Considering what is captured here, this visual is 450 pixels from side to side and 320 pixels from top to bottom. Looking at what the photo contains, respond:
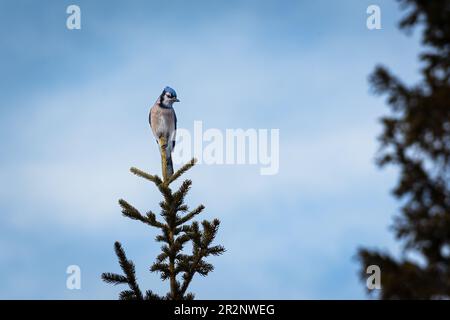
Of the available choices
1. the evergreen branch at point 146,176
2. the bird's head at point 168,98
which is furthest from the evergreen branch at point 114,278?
the bird's head at point 168,98

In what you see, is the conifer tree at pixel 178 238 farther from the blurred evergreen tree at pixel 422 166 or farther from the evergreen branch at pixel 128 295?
the blurred evergreen tree at pixel 422 166

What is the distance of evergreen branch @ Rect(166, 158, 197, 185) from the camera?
11.3 m

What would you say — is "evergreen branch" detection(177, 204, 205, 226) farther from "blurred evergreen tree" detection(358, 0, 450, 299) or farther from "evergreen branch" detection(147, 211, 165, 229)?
"blurred evergreen tree" detection(358, 0, 450, 299)

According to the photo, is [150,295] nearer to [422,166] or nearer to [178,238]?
[178,238]

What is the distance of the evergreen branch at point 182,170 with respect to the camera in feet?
37.2

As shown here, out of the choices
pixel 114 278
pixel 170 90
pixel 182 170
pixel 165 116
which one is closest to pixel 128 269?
pixel 114 278

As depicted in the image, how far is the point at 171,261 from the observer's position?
11086 mm

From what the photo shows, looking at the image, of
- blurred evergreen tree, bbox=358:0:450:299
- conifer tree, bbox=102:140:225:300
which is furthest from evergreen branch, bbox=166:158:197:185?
blurred evergreen tree, bbox=358:0:450:299

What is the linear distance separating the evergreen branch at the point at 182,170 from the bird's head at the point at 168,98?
722 cm
